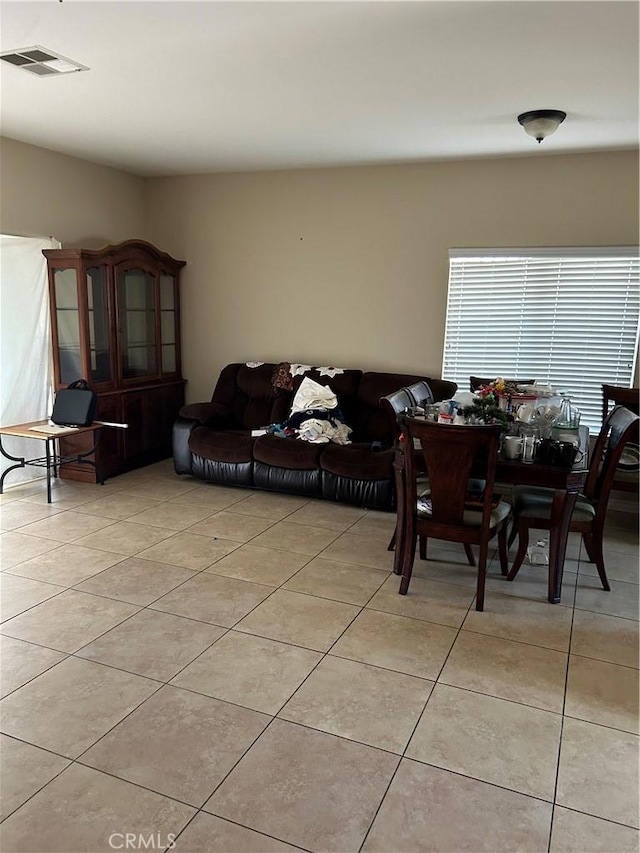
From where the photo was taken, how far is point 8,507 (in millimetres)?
4457

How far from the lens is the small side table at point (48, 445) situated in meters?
4.54

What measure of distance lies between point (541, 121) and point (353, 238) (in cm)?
199

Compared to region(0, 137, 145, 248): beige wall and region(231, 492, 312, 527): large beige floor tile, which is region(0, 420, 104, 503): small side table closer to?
region(231, 492, 312, 527): large beige floor tile

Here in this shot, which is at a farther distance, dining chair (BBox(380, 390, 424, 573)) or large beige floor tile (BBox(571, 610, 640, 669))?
dining chair (BBox(380, 390, 424, 573))

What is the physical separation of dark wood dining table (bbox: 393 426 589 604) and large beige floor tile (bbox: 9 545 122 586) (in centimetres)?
178

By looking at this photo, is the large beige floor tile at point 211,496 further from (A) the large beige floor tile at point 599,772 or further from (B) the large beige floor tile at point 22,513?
(A) the large beige floor tile at point 599,772

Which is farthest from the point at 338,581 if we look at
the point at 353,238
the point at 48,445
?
the point at 353,238

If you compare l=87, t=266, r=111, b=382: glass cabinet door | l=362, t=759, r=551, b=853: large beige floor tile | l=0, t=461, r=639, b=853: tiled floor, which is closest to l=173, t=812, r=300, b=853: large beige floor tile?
l=0, t=461, r=639, b=853: tiled floor

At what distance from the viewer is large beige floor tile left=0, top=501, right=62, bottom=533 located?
413 centimetres

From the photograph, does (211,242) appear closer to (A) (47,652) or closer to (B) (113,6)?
(B) (113,6)

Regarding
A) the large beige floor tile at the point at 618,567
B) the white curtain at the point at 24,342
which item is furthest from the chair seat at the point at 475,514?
the white curtain at the point at 24,342

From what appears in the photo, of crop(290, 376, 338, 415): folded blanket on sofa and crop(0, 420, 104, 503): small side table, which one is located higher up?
crop(290, 376, 338, 415): folded blanket on sofa

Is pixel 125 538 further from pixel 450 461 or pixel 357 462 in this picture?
pixel 450 461

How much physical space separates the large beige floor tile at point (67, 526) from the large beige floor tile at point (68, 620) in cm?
85
